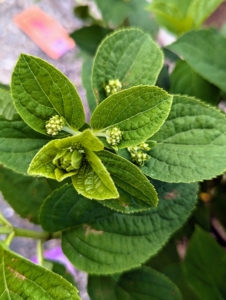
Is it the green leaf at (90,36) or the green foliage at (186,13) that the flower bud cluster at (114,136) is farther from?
the green leaf at (90,36)

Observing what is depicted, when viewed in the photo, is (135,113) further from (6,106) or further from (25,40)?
(25,40)

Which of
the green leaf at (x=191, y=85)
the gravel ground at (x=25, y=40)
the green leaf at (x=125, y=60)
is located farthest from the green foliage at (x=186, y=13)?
the gravel ground at (x=25, y=40)

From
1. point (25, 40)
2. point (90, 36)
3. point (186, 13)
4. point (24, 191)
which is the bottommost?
point (25, 40)

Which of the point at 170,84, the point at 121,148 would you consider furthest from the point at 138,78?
the point at 170,84

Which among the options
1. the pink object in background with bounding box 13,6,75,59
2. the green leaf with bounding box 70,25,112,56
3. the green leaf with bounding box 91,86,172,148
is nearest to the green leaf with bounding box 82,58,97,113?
the green leaf with bounding box 91,86,172,148

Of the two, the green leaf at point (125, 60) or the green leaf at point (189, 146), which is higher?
the green leaf at point (125, 60)

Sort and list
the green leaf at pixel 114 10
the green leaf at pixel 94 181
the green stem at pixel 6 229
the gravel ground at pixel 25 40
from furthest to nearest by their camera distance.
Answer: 1. the gravel ground at pixel 25 40
2. the green leaf at pixel 114 10
3. the green stem at pixel 6 229
4. the green leaf at pixel 94 181

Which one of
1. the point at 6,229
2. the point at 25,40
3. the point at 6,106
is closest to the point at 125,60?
the point at 6,106
